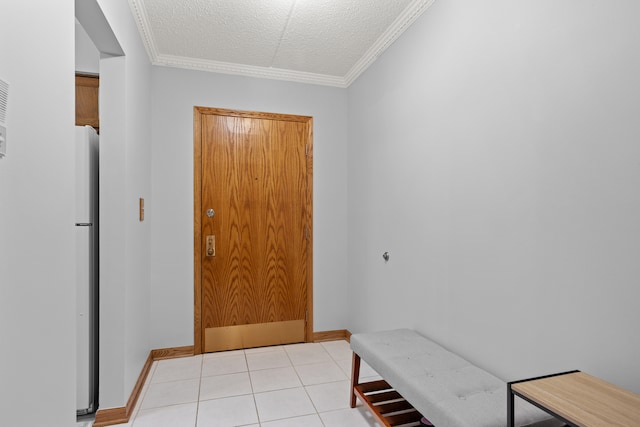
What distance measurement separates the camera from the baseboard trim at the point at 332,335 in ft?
11.1

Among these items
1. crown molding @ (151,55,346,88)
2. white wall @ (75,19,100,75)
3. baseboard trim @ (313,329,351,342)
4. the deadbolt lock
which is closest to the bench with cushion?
baseboard trim @ (313,329,351,342)

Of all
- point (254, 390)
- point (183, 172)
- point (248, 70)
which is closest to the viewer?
point (254, 390)

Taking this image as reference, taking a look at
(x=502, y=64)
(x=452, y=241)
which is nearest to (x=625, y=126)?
(x=502, y=64)

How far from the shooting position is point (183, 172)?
3.05 m

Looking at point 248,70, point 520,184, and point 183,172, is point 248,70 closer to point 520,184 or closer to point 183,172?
point 183,172

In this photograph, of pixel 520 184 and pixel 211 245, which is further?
pixel 211 245

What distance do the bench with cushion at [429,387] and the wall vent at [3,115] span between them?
64.6 inches

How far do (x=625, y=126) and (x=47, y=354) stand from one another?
6.54 ft

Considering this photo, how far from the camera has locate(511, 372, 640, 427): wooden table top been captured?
0.95 meters

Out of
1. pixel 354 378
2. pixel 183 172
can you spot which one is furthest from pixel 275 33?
pixel 354 378

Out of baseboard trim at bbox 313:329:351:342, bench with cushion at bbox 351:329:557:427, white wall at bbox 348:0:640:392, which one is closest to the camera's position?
white wall at bbox 348:0:640:392

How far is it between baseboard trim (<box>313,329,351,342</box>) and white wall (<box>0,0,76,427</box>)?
232 cm

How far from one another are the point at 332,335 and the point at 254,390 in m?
1.16

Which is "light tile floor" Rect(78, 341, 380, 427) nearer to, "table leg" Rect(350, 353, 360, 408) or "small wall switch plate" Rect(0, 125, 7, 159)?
"table leg" Rect(350, 353, 360, 408)
